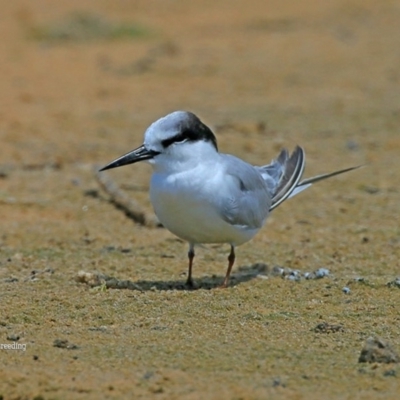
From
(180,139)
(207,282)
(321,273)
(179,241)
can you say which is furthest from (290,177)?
(180,139)

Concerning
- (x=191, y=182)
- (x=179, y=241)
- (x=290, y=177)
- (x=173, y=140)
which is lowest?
(x=179, y=241)

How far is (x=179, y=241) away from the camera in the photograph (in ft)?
23.2

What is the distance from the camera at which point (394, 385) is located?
4125 mm

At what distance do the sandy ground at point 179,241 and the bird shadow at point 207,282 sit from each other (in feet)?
0.07

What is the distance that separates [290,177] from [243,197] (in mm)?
933

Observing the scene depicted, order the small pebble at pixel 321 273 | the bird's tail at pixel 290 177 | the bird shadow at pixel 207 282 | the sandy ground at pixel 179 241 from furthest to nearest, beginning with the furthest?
1. the bird's tail at pixel 290 177
2. the small pebble at pixel 321 273
3. the bird shadow at pixel 207 282
4. the sandy ground at pixel 179 241

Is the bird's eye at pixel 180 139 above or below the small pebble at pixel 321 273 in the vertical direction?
above

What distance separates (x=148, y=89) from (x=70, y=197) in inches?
185

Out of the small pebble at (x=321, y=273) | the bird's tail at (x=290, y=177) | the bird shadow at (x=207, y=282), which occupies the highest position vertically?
the bird's tail at (x=290, y=177)

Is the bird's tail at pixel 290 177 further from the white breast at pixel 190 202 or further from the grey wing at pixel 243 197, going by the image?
the white breast at pixel 190 202

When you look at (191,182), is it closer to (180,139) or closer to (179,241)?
(180,139)

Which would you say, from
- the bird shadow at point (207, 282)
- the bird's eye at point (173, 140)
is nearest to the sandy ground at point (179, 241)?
the bird shadow at point (207, 282)

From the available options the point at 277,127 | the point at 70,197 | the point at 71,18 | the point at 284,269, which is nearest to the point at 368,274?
the point at 284,269

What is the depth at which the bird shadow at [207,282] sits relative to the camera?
19.1 feet
